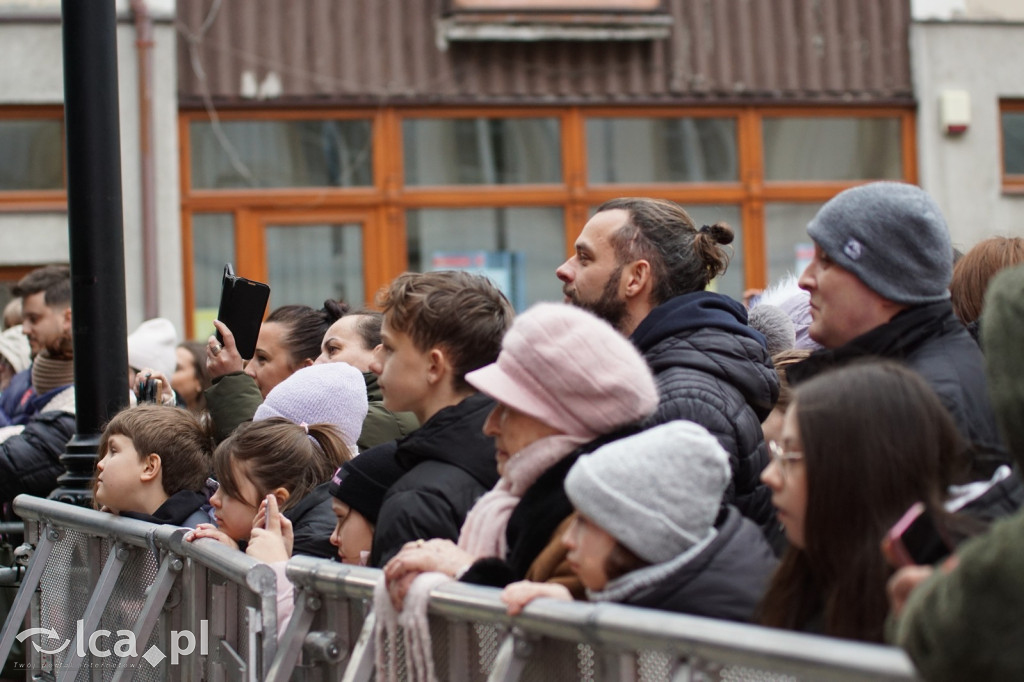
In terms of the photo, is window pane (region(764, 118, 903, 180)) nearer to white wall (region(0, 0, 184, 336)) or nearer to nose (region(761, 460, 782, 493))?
white wall (region(0, 0, 184, 336))

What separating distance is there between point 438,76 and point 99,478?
26.1ft

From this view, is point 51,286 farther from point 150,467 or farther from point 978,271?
point 978,271

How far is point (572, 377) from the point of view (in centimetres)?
307

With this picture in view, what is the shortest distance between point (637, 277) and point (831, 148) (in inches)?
380

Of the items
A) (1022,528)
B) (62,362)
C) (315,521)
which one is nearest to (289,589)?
(315,521)

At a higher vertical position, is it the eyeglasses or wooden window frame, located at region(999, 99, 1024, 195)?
wooden window frame, located at region(999, 99, 1024, 195)

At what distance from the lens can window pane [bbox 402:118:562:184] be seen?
12.6 metres

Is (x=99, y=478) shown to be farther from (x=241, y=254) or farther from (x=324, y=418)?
(x=241, y=254)

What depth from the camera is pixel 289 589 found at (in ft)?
12.0

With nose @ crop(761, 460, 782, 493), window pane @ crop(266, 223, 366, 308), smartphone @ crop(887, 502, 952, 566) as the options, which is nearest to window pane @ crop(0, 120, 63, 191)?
window pane @ crop(266, 223, 366, 308)

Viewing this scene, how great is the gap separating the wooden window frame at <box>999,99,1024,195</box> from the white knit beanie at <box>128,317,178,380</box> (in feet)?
27.7

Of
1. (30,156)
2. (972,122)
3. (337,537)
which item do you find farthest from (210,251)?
(337,537)

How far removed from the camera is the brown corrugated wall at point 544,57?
39.9ft

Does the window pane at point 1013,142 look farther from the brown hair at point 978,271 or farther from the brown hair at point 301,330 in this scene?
the brown hair at point 978,271
